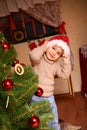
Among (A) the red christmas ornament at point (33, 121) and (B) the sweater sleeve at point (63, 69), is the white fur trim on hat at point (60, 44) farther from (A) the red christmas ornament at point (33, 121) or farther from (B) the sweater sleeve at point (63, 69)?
(A) the red christmas ornament at point (33, 121)

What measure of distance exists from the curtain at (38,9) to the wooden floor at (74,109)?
1155 mm

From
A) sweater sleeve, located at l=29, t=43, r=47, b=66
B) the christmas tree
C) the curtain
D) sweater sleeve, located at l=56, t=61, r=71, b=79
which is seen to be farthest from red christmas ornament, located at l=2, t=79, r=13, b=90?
the curtain

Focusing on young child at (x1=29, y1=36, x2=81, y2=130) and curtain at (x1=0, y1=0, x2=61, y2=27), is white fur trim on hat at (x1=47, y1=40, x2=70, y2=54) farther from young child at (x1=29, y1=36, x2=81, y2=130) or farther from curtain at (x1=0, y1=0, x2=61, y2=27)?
curtain at (x1=0, y1=0, x2=61, y2=27)

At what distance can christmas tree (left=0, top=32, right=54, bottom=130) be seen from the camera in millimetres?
906

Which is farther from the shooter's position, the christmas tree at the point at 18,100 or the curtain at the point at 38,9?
the curtain at the point at 38,9

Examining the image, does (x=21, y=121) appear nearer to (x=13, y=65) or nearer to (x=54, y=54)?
(x=13, y=65)

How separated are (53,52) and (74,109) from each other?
5.49ft

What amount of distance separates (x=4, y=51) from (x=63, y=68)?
36.4 inches

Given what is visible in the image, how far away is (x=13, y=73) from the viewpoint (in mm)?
978

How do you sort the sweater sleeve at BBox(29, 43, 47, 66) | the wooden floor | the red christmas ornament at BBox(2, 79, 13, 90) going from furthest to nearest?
1. the wooden floor
2. the sweater sleeve at BBox(29, 43, 47, 66)
3. the red christmas ornament at BBox(2, 79, 13, 90)

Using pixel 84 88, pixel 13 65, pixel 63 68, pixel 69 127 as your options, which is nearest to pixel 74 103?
pixel 84 88

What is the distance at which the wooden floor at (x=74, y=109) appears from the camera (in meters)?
2.83

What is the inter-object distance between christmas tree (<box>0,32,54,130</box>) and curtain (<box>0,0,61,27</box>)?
258 centimetres

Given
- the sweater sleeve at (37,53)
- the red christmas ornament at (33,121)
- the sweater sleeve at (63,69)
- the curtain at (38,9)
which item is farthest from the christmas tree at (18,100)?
the curtain at (38,9)
